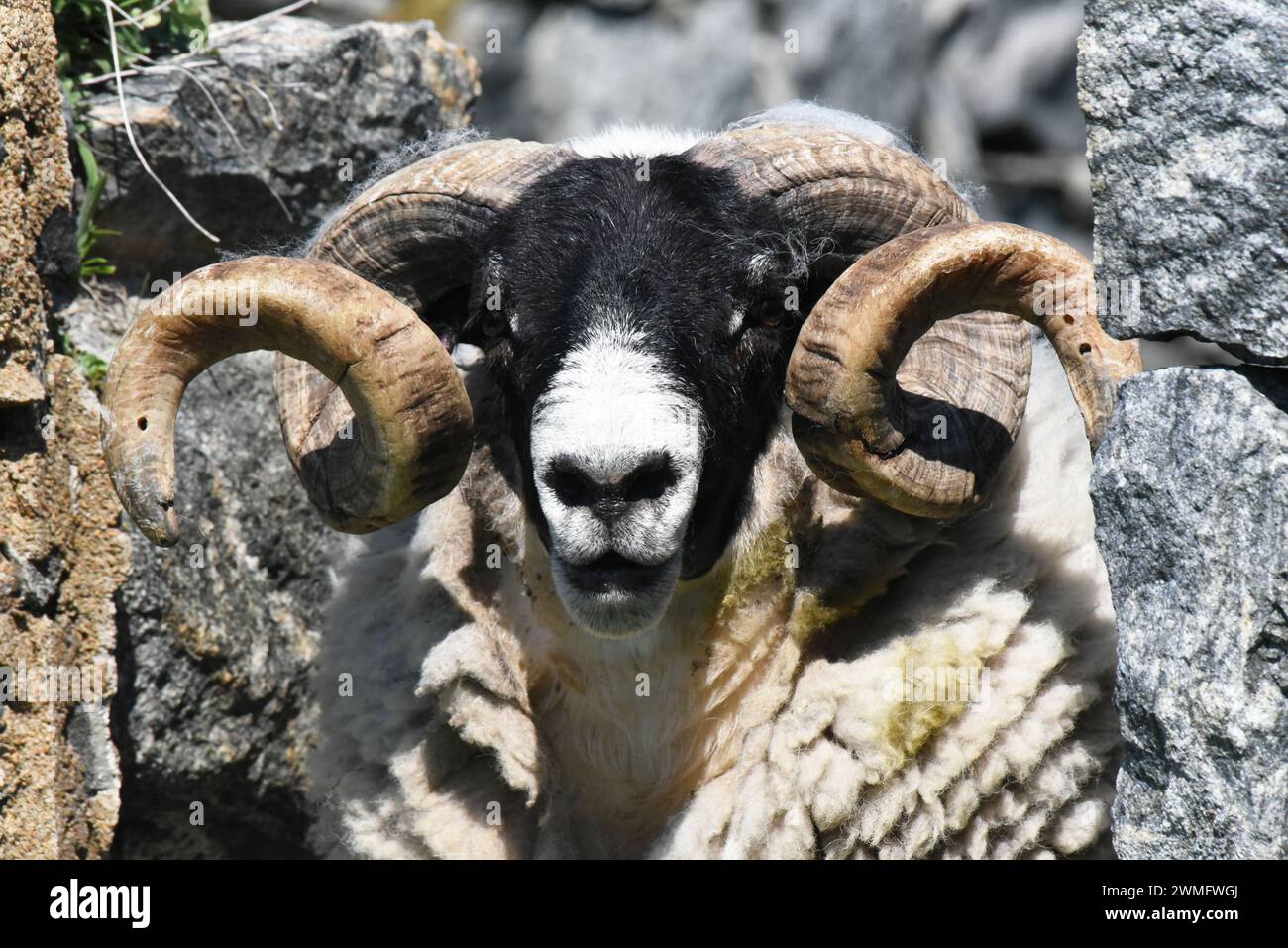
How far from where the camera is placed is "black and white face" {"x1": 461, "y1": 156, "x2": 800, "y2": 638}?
3.44 meters

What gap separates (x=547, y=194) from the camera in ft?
13.1

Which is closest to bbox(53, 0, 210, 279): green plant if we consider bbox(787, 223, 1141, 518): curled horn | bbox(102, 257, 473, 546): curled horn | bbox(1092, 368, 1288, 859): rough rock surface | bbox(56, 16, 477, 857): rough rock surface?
bbox(56, 16, 477, 857): rough rock surface

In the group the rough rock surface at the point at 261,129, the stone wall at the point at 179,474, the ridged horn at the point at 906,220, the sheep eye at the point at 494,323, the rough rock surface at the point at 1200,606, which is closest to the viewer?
the rough rock surface at the point at 1200,606

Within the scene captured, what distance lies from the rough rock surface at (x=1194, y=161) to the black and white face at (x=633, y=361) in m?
1.05

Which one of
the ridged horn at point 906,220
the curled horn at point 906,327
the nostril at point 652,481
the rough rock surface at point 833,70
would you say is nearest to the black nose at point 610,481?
the nostril at point 652,481

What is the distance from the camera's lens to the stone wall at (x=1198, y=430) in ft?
8.93

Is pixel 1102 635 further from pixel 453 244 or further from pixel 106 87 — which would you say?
pixel 106 87

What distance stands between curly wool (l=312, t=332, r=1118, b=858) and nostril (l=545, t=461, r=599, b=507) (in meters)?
0.64

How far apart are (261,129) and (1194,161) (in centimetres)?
375

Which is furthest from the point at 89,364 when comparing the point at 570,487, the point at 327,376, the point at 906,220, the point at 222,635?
the point at 906,220

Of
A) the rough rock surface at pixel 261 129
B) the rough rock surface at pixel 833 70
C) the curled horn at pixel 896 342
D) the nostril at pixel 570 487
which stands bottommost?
the nostril at pixel 570 487

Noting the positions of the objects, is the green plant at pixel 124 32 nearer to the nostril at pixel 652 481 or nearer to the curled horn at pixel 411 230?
the curled horn at pixel 411 230

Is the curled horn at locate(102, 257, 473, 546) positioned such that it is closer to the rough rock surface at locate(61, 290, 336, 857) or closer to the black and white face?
the black and white face

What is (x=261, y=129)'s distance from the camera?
18.1ft
